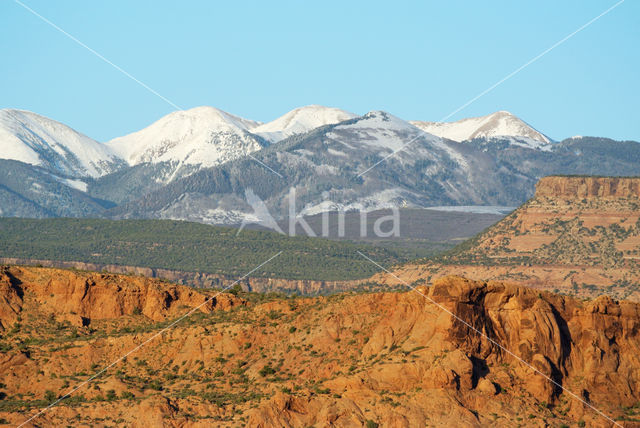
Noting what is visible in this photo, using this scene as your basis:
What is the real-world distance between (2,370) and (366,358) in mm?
25420

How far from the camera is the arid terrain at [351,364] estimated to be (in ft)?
293

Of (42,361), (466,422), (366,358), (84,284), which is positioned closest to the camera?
(466,422)

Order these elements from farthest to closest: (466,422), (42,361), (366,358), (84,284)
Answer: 1. (84,284)
2. (42,361)
3. (366,358)
4. (466,422)

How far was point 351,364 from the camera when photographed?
9494cm

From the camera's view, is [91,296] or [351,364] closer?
[351,364]

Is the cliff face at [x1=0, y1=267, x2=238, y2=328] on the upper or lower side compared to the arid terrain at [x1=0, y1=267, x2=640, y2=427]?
upper

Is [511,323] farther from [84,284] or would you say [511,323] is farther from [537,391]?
[84,284]

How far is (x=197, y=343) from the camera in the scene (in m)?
103

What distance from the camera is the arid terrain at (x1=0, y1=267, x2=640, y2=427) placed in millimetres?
89188

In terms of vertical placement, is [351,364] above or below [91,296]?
below

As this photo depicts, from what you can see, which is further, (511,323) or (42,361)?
(42,361)

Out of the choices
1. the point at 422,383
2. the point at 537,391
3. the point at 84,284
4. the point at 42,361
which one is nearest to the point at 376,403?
the point at 422,383

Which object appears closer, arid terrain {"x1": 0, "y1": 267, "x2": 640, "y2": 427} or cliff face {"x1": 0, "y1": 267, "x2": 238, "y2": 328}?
arid terrain {"x1": 0, "y1": 267, "x2": 640, "y2": 427}

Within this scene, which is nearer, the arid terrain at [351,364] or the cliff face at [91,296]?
the arid terrain at [351,364]
